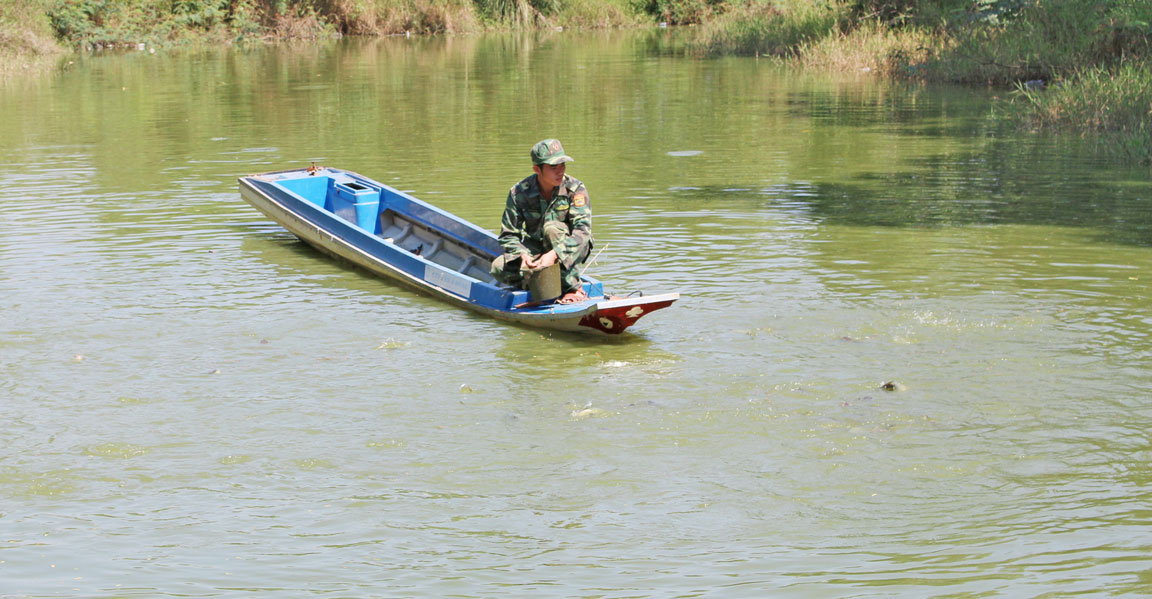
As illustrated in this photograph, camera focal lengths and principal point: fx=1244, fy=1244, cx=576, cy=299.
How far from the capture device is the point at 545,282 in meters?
9.18

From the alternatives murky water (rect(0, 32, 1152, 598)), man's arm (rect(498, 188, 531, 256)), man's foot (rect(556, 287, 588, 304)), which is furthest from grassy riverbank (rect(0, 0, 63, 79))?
man's foot (rect(556, 287, 588, 304))

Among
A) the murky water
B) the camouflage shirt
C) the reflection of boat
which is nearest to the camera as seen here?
the murky water

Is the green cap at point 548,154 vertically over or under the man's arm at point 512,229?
over


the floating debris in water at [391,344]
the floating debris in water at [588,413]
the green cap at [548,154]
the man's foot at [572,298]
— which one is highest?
the green cap at [548,154]

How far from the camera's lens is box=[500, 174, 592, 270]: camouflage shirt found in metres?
9.25

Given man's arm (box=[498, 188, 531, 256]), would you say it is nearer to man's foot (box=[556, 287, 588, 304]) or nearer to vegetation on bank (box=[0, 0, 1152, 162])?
man's foot (box=[556, 287, 588, 304])

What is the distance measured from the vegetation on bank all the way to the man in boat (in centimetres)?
927

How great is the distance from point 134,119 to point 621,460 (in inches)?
751

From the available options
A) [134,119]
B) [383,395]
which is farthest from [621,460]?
[134,119]

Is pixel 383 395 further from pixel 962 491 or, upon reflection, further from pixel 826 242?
pixel 826 242

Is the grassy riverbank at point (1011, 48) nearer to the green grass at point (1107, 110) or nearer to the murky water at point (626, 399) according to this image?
the green grass at point (1107, 110)

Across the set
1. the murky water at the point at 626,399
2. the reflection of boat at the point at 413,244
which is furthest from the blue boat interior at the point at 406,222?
the murky water at the point at 626,399

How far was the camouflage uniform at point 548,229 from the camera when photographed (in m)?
9.24

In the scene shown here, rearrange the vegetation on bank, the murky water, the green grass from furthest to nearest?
the vegetation on bank → the green grass → the murky water
